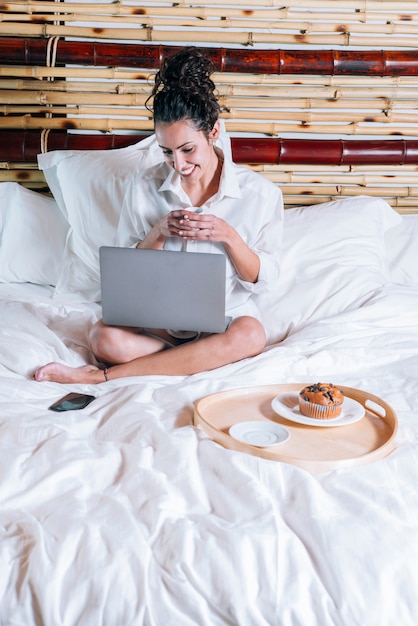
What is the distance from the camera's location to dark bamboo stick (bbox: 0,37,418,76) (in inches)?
106

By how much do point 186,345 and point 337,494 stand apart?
0.86m

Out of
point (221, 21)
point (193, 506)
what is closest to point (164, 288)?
point (193, 506)

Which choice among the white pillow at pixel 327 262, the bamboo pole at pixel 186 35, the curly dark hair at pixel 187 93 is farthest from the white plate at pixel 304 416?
the bamboo pole at pixel 186 35

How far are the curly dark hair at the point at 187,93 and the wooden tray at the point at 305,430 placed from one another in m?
0.81

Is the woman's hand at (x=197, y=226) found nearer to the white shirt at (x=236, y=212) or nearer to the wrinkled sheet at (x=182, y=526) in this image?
the white shirt at (x=236, y=212)

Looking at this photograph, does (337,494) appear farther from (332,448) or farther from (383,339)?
(383,339)

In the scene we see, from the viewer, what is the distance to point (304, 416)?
1.47m

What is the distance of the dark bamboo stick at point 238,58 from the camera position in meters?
2.70

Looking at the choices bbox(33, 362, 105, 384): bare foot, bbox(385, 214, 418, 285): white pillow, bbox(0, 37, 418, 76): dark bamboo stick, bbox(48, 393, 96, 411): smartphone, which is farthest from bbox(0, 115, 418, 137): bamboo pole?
bbox(48, 393, 96, 411): smartphone

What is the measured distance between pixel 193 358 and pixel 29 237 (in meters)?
0.96

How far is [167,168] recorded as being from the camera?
2.18 metres

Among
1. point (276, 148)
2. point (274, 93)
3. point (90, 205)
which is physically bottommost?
point (90, 205)

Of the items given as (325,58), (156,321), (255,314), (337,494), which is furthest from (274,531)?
(325,58)

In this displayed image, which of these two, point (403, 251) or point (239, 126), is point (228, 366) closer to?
point (403, 251)
